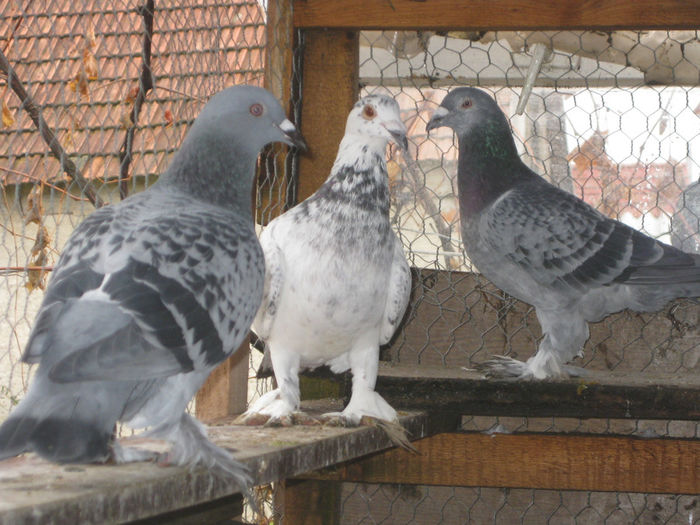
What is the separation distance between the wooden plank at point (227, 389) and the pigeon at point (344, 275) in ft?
0.56

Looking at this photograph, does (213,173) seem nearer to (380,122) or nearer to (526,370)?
(380,122)

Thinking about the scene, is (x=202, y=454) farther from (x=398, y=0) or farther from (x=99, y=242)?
(x=398, y=0)

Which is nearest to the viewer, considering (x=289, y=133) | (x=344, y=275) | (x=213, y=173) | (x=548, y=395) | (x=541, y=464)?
(x=213, y=173)

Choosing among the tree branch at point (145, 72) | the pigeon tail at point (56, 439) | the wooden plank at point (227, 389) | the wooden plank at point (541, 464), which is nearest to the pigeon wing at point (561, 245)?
the wooden plank at point (541, 464)

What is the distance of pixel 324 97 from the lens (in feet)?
8.23

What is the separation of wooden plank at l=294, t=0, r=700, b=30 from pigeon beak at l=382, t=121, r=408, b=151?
24.0 inches

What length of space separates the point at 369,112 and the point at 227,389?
0.82 metres

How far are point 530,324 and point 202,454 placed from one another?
5.76 ft

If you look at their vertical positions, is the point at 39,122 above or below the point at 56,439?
above

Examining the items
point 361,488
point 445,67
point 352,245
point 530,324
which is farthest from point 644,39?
point 361,488

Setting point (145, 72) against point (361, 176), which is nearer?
point (361, 176)

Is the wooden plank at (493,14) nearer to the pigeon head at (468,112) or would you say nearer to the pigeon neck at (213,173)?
the pigeon head at (468,112)

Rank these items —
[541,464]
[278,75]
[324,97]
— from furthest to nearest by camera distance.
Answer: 1. [324,97]
2. [278,75]
3. [541,464]

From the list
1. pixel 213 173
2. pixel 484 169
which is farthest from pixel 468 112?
pixel 213 173
